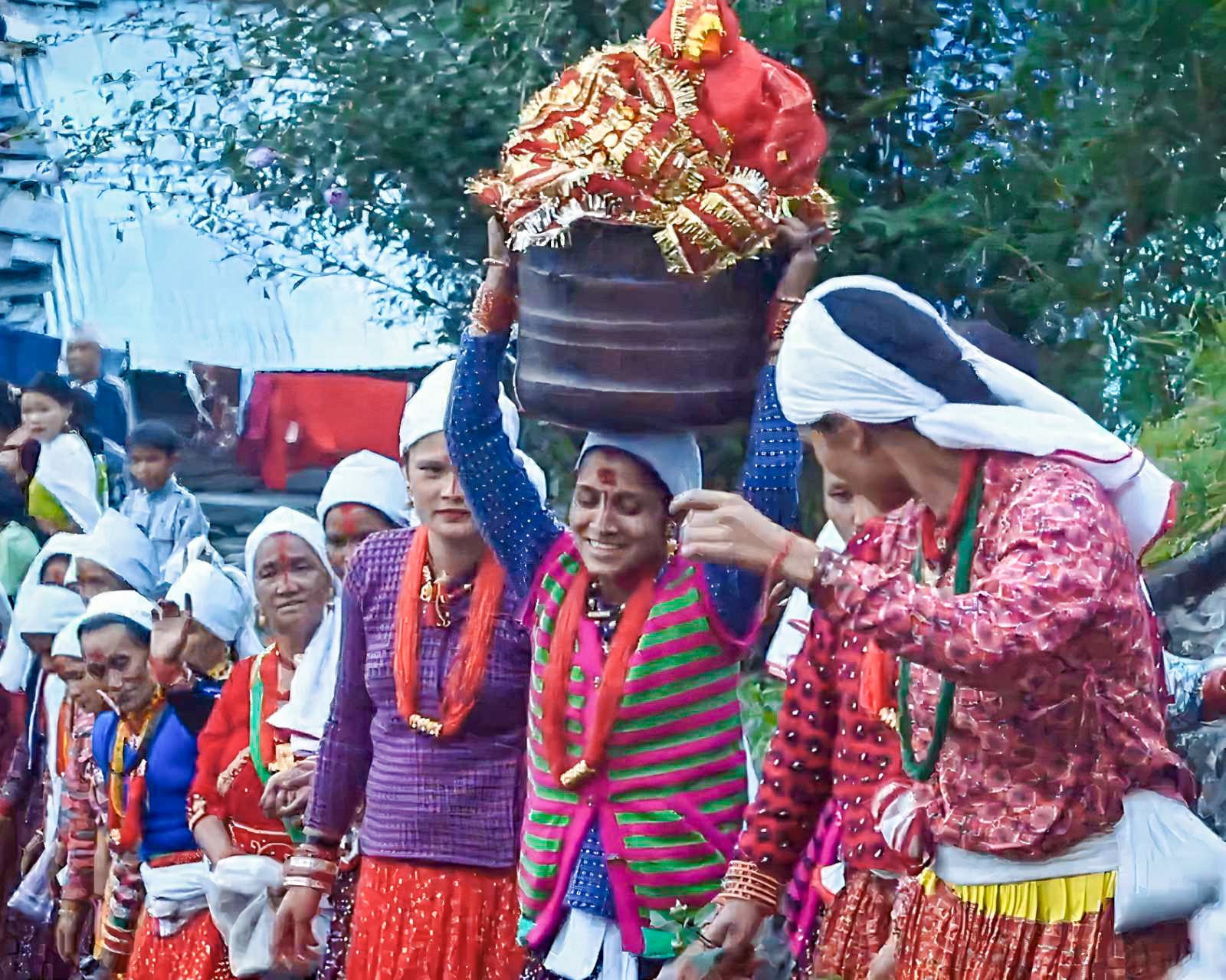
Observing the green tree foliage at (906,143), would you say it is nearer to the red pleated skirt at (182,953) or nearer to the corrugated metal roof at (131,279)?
the corrugated metal roof at (131,279)

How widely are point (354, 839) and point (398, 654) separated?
26.2 inches

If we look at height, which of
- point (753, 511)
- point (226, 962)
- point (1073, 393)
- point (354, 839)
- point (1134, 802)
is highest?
point (1073, 393)

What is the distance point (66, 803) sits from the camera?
7.34 m

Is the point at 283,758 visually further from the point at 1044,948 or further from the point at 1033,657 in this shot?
the point at 1033,657

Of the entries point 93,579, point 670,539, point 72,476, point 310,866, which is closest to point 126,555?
point 93,579

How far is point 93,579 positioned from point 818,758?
5098 millimetres

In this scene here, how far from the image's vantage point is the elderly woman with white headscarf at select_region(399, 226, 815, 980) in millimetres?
4297

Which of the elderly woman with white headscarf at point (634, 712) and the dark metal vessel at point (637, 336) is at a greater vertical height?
the dark metal vessel at point (637, 336)

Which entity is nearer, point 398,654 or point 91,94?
point 398,654

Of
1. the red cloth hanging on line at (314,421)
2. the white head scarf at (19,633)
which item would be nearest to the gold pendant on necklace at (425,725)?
the red cloth hanging on line at (314,421)

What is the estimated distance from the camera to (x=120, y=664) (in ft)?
22.3

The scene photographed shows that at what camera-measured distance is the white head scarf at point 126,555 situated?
8445 millimetres

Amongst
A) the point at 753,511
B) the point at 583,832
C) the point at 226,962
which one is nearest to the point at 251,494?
the point at 226,962

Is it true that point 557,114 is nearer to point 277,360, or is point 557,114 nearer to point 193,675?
point 193,675
